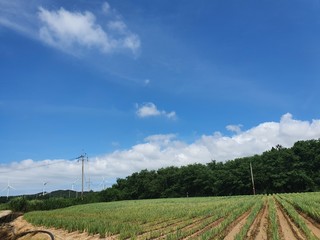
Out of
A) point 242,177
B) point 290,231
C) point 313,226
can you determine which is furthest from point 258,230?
point 242,177

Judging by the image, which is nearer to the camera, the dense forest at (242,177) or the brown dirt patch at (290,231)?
the brown dirt patch at (290,231)

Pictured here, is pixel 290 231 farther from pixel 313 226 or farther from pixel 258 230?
pixel 313 226

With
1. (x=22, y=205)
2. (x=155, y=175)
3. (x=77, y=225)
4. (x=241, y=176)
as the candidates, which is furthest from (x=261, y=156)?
(x=77, y=225)

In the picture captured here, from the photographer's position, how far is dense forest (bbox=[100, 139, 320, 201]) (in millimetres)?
76750

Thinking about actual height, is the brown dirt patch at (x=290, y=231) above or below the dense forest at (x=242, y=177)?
below

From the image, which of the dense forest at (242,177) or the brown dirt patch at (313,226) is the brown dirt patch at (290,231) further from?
the dense forest at (242,177)

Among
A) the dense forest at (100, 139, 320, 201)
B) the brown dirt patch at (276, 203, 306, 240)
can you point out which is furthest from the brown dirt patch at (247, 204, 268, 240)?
the dense forest at (100, 139, 320, 201)

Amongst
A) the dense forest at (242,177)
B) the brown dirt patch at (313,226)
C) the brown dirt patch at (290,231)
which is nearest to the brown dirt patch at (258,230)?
the brown dirt patch at (290,231)

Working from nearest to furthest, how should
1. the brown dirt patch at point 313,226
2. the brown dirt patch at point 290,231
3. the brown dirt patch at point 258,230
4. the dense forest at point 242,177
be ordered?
1. the brown dirt patch at point 290,231
2. the brown dirt patch at point 258,230
3. the brown dirt patch at point 313,226
4. the dense forest at point 242,177

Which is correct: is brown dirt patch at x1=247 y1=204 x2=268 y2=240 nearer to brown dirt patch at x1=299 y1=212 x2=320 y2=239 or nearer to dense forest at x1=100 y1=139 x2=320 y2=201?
A: brown dirt patch at x1=299 y1=212 x2=320 y2=239

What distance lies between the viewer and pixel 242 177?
8162 centimetres

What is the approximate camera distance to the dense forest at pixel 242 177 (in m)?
76.8

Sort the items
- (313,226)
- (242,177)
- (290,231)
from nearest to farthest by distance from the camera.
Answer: (290,231) → (313,226) → (242,177)

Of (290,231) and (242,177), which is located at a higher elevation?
(242,177)
